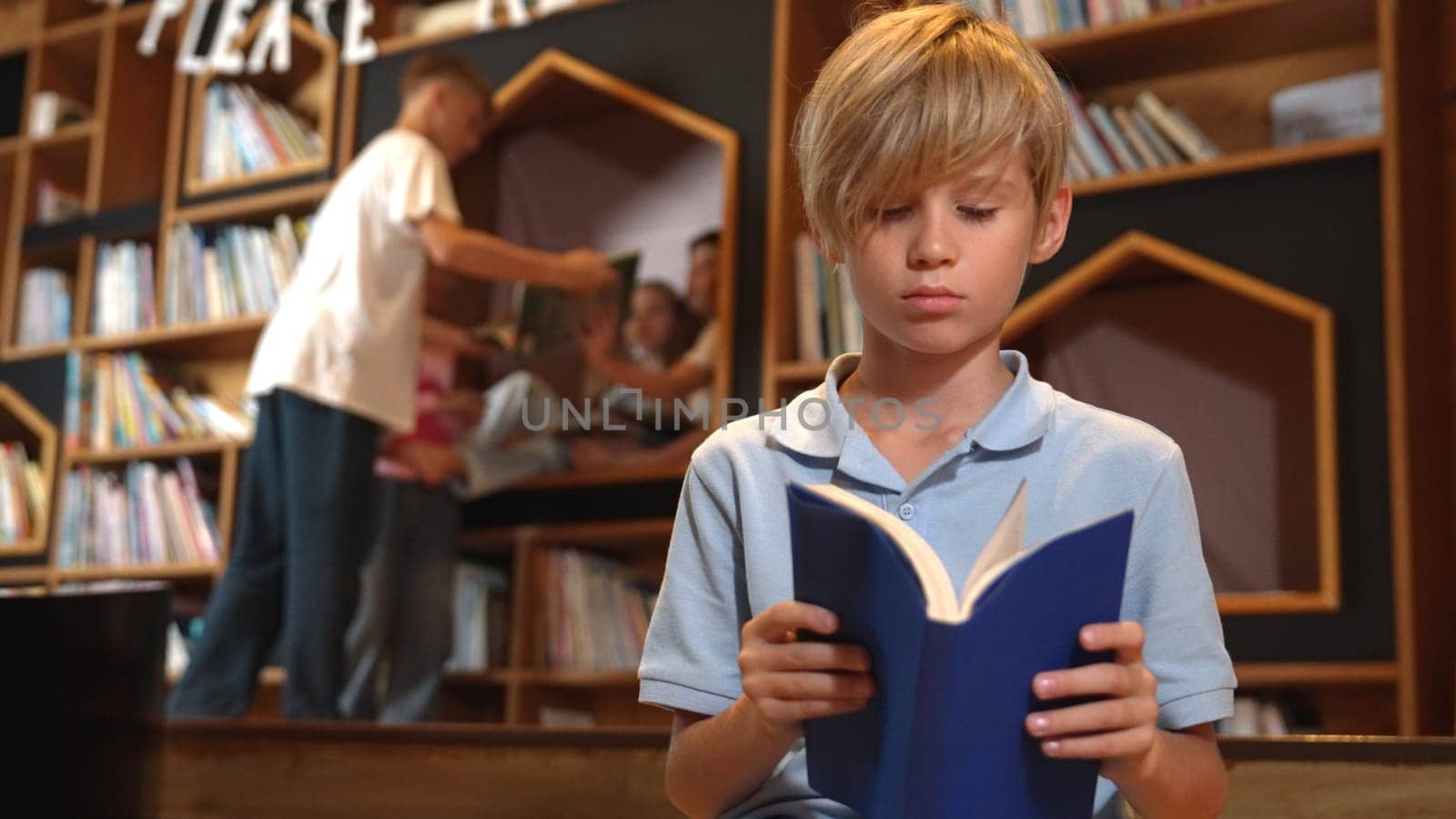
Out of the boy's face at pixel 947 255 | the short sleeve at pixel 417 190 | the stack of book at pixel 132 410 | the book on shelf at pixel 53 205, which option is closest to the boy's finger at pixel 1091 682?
the boy's face at pixel 947 255

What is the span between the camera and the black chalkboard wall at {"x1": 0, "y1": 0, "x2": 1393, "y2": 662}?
2.20 m

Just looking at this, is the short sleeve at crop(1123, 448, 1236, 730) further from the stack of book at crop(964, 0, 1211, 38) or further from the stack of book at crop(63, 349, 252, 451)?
the stack of book at crop(63, 349, 252, 451)

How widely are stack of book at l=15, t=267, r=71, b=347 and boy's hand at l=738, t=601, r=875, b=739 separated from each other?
144 inches

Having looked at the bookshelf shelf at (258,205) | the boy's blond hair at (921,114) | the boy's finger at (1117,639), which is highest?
the bookshelf shelf at (258,205)

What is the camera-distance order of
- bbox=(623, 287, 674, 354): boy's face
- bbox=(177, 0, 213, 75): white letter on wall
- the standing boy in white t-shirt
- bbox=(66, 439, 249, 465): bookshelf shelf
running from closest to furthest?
the standing boy in white t-shirt → bbox=(623, 287, 674, 354): boy's face → bbox=(66, 439, 249, 465): bookshelf shelf → bbox=(177, 0, 213, 75): white letter on wall

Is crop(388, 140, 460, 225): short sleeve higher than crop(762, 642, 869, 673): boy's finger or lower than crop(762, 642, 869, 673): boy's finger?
higher

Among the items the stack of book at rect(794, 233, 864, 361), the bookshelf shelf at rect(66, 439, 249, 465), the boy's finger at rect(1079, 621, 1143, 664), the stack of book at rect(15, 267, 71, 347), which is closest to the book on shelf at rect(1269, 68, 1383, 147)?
the stack of book at rect(794, 233, 864, 361)

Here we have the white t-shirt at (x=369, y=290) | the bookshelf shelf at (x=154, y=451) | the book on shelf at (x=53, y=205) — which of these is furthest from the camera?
the book on shelf at (x=53, y=205)

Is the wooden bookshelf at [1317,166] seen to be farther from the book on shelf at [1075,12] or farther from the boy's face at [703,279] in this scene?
the boy's face at [703,279]

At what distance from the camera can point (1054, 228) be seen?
2.87ft

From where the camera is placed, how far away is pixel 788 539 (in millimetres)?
844

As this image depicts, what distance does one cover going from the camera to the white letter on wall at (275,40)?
3595 millimetres

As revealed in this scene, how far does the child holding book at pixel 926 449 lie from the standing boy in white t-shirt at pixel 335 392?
1.84m

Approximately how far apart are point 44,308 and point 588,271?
73.3 inches
